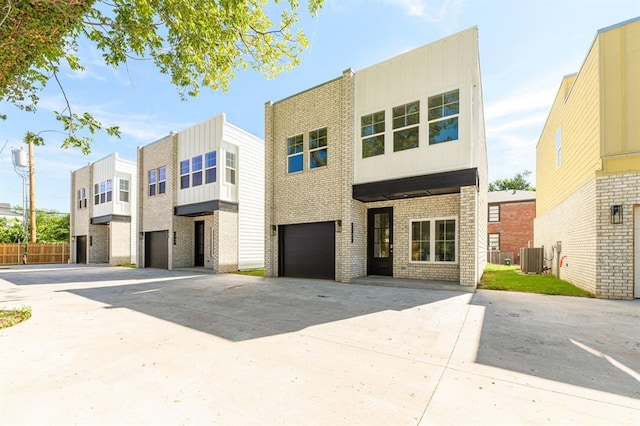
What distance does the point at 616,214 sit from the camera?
7328 mm

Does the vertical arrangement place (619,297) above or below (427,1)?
below

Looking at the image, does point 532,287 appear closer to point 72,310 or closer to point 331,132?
point 331,132

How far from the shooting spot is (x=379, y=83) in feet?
34.4

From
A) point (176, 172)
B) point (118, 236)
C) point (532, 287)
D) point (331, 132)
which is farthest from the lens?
point (118, 236)

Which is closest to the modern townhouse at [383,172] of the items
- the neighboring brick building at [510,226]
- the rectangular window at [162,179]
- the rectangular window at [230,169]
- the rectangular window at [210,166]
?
the rectangular window at [230,169]

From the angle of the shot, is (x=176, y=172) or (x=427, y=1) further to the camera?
(x=176, y=172)

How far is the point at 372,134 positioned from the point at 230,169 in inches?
316

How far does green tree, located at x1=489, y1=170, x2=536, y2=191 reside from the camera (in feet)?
153

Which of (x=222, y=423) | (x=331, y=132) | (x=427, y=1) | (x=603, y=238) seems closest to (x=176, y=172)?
(x=331, y=132)

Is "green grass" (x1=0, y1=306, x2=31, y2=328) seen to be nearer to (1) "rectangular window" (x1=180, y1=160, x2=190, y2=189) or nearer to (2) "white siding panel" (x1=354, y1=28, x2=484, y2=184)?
(2) "white siding panel" (x1=354, y1=28, x2=484, y2=184)

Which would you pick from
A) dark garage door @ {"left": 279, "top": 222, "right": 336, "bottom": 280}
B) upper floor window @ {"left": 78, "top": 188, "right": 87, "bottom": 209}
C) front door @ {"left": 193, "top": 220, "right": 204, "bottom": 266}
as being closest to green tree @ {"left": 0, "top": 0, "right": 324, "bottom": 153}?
dark garage door @ {"left": 279, "top": 222, "right": 336, "bottom": 280}

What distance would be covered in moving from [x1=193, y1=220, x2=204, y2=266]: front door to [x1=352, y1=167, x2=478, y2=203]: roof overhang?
35.1 ft

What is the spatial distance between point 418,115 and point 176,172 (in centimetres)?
1355

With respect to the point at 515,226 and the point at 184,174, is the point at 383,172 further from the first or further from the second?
the point at 515,226
